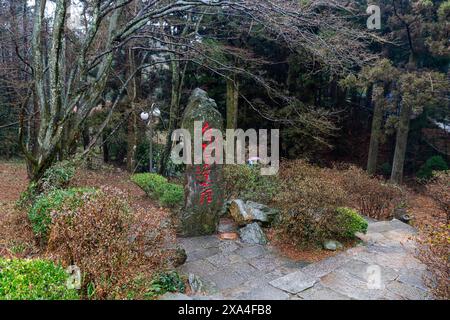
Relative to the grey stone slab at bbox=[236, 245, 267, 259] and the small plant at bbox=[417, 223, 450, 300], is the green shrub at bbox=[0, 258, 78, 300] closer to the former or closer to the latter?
the grey stone slab at bbox=[236, 245, 267, 259]

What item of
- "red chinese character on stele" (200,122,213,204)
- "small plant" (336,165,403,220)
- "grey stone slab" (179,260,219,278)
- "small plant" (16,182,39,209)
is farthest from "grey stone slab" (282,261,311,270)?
"small plant" (16,182,39,209)

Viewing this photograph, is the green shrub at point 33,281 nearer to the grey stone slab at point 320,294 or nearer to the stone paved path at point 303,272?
the stone paved path at point 303,272

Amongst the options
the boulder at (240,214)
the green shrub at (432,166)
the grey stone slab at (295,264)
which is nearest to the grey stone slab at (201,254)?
the boulder at (240,214)

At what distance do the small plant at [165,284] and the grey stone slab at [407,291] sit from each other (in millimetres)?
2505

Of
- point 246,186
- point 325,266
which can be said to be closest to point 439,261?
point 325,266

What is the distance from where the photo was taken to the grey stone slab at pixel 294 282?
3697 millimetres

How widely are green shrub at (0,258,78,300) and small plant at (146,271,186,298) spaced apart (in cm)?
76

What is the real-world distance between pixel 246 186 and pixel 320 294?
4.61 metres

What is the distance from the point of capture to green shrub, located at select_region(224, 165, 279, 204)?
→ 774cm

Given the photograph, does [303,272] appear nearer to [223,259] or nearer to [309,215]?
[309,215]

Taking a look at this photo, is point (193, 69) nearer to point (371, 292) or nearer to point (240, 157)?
point (240, 157)

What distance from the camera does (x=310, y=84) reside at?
13102 mm

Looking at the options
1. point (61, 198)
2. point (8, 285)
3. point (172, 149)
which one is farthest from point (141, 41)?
point (8, 285)
